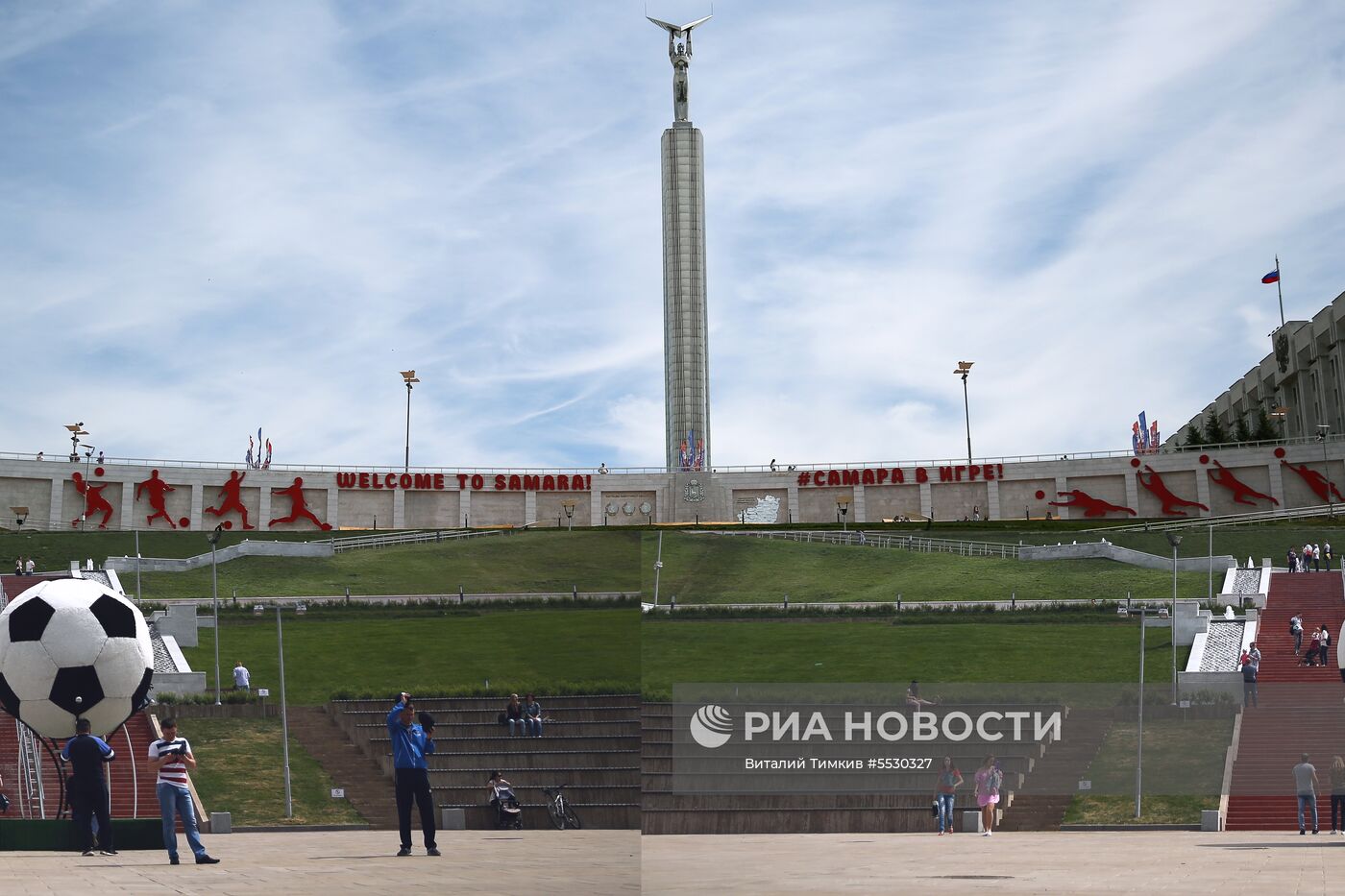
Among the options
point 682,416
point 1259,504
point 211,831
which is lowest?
point 211,831

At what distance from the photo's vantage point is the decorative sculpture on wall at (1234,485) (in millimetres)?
68562

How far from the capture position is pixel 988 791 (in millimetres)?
22656

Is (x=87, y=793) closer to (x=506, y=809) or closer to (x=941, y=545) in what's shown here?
(x=506, y=809)

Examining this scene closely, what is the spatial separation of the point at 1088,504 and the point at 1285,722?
144ft

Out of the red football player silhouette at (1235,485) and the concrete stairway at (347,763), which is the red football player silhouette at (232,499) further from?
the red football player silhouette at (1235,485)

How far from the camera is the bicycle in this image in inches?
728

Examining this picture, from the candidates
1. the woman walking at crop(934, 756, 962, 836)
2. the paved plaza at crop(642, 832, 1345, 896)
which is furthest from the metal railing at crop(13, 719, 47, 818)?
the woman walking at crop(934, 756, 962, 836)

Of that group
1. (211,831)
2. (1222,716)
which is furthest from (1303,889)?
(1222,716)

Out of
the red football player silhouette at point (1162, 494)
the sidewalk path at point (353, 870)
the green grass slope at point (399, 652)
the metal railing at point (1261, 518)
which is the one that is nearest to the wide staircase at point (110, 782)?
the green grass slope at point (399, 652)

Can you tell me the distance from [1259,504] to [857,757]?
166 ft

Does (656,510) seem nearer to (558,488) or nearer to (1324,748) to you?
(558,488)

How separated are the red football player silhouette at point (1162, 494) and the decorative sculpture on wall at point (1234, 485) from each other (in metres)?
1.67

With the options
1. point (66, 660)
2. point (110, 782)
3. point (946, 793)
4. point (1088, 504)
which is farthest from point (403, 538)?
point (66, 660)

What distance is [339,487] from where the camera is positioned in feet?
236
